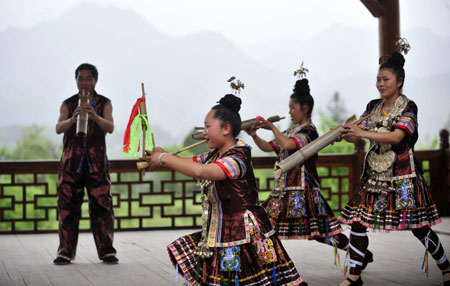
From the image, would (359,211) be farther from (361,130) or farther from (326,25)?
(326,25)

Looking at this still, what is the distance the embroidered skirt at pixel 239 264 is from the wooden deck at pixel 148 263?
2.89ft

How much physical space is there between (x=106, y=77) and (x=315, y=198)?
35.7ft

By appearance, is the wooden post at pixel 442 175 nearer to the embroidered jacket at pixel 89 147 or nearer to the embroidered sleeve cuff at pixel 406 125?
the embroidered sleeve cuff at pixel 406 125

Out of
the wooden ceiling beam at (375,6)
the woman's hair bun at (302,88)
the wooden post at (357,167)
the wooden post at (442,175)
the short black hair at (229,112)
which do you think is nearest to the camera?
the short black hair at (229,112)

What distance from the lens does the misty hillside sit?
13969 mm

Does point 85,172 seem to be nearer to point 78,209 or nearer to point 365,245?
point 78,209

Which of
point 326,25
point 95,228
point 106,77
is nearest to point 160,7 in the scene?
point 106,77

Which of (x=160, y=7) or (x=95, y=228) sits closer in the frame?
(x=95, y=228)

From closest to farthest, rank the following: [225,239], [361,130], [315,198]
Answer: [225,239]
[361,130]
[315,198]

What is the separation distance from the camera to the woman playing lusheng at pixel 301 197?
143 inches

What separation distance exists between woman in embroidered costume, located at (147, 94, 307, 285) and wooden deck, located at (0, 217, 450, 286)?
0.89 metres

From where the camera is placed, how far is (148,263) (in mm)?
4090

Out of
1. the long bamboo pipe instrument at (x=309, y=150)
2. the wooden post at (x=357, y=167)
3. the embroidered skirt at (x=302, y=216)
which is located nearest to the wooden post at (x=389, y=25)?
the wooden post at (x=357, y=167)

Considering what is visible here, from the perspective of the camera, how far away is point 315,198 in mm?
3691
